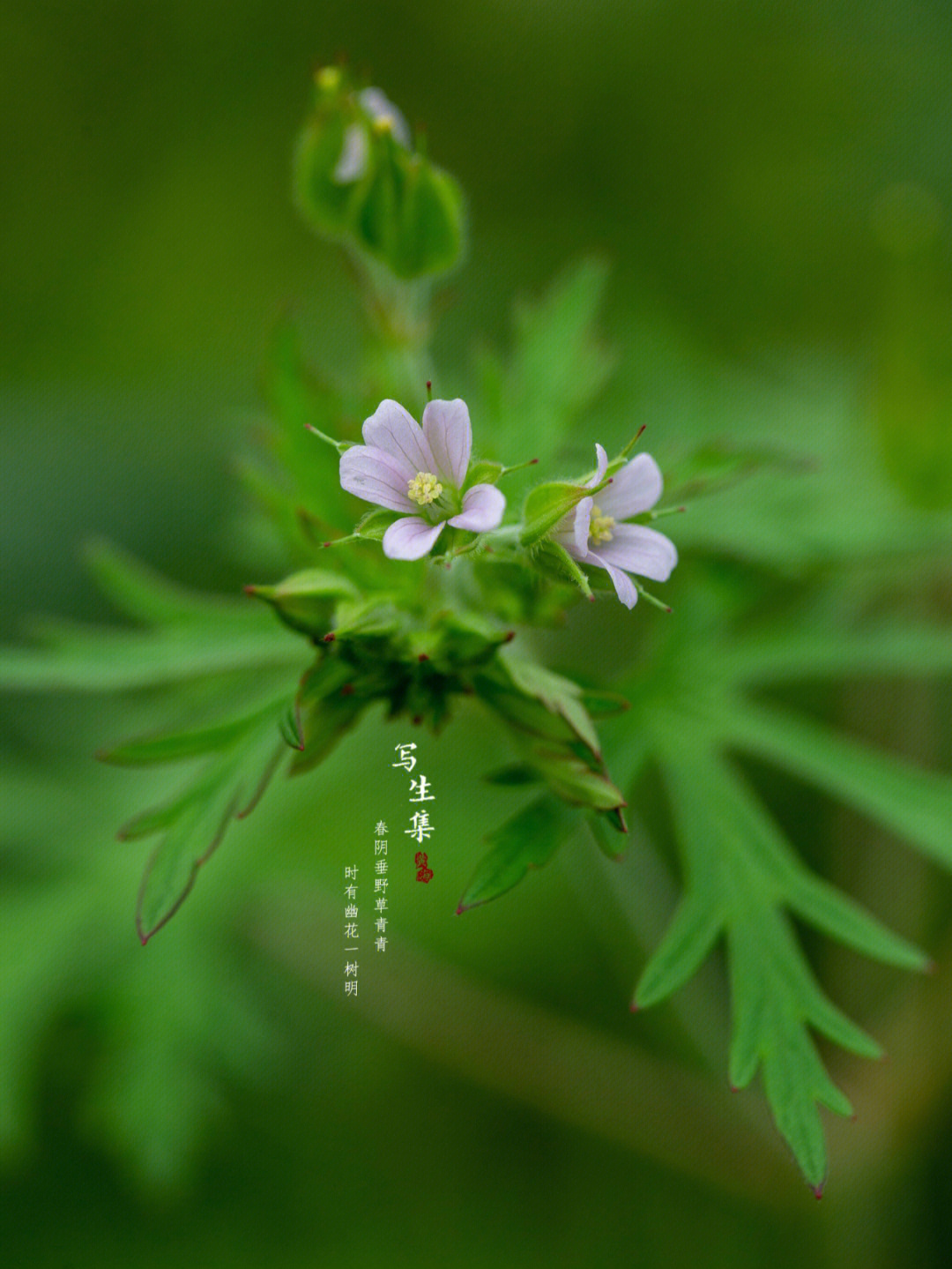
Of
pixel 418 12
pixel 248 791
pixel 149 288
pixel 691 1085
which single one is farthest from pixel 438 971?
pixel 418 12

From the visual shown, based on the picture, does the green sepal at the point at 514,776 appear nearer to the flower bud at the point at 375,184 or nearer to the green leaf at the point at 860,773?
the green leaf at the point at 860,773

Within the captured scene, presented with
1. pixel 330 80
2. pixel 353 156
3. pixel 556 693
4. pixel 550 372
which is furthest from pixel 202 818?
pixel 330 80

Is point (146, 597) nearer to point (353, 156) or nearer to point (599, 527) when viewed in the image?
point (353, 156)

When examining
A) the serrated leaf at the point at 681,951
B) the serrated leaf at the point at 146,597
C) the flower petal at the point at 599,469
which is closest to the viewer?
the flower petal at the point at 599,469

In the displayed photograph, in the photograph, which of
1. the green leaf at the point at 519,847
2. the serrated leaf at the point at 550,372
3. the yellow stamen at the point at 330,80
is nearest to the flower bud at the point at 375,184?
the yellow stamen at the point at 330,80

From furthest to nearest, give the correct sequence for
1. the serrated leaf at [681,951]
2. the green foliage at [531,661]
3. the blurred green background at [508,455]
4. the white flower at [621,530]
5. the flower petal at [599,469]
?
the blurred green background at [508,455], the serrated leaf at [681,951], the green foliage at [531,661], the white flower at [621,530], the flower petal at [599,469]

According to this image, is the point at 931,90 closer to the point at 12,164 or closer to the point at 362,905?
the point at 12,164

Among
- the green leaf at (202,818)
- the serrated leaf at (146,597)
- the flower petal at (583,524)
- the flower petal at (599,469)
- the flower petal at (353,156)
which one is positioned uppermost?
the flower petal at (353,156)

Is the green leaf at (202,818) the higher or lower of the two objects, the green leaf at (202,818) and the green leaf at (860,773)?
the lower
